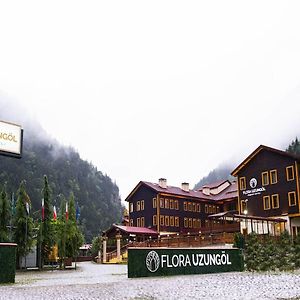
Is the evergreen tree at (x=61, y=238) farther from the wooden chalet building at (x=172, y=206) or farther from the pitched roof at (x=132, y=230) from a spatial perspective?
the wooden chalet building at (x=172, y=206)

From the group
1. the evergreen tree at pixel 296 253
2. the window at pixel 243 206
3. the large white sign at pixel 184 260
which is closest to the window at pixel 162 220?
the window at pixel 243 206

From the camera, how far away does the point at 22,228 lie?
38.2m

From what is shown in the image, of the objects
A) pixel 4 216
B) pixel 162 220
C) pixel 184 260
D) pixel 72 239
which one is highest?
pixel 162 220

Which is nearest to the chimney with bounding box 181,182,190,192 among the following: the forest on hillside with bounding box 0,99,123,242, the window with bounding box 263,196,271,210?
the window with bounding box 263,196,271,210

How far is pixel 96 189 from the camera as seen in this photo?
561 feet

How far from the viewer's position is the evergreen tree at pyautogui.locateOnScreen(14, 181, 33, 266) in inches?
1489

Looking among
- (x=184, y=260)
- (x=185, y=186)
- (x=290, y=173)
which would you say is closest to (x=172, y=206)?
(x=185, y=186)

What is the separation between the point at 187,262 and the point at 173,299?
9.82 m

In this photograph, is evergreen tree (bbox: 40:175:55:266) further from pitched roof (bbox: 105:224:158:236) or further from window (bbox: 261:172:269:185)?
window (bbox: 261:172:269:185)

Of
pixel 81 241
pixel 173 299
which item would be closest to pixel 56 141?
pixel 81 241

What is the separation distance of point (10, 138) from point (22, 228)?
984 inches

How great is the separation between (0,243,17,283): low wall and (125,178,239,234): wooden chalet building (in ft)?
131

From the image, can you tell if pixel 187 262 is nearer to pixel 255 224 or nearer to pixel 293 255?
pixel 293 255

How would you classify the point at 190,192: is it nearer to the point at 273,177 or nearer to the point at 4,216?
the point at 273,177
